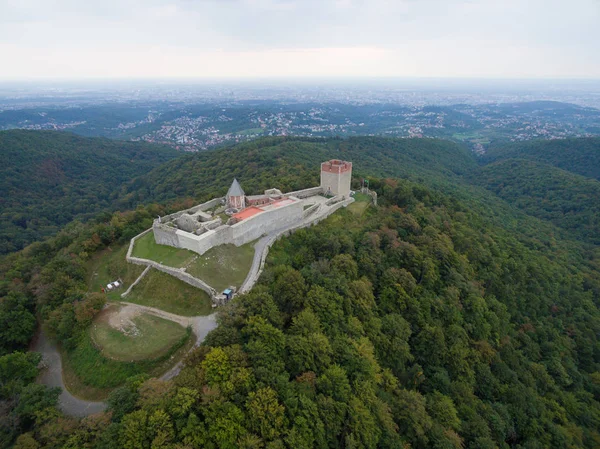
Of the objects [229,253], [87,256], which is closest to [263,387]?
[229,253]

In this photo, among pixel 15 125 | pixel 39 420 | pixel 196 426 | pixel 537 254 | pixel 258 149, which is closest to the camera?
pixel 196 426

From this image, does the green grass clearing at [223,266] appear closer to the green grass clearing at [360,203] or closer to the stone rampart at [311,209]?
the stone rampart at [311,209]

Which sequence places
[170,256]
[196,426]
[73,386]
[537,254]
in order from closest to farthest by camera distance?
[196,426] < [73,386] < [170,256] < [537,254]

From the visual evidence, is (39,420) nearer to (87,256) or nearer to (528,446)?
(87,256)

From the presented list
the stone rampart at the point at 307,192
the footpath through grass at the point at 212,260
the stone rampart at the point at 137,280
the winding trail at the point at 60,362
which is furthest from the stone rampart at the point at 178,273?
the stone rampart at the point at 307,192

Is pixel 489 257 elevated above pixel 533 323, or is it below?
above

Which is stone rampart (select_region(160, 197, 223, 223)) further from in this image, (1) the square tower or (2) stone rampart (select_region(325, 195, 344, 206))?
(1) the square tower

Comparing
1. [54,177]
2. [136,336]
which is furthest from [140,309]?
[54,177]

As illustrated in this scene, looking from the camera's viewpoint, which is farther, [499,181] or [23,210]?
[499,181]
